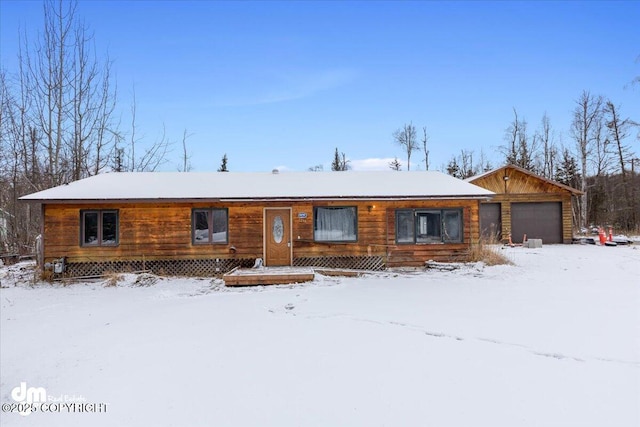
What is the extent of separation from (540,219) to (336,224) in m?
14.2

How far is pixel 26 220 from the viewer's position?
17344 mm

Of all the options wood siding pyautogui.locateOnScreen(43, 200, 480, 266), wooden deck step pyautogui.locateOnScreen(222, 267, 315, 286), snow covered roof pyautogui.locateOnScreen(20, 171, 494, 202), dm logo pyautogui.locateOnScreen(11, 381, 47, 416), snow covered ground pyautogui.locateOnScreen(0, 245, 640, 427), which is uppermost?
snow covered roof pyautogui.locateOnScreen(20, 171, 494, 202)

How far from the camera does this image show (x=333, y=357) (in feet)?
14.8

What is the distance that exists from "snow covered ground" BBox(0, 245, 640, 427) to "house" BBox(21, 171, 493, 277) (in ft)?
9.19

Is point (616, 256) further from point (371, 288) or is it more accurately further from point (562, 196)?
point (371, 288)

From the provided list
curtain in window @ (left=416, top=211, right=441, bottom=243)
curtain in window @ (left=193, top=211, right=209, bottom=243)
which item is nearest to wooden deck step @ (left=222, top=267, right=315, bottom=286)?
curtain in window @ (left=193, top=211, right=209, bottom=243)

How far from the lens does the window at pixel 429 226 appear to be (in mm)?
11953

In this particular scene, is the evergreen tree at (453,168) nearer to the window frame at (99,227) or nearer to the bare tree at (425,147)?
the bare tree at (425,147)

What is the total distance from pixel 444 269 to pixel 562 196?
1252 centimetres

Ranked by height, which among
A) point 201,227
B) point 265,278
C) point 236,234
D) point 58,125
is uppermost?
point 58,125

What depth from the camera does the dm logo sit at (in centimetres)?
389

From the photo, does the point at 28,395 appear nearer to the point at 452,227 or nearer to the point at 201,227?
the point at 201,227

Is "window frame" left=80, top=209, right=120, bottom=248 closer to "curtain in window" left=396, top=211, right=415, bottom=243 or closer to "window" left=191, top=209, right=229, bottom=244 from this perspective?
"window" left=191, top=209, right=229, bottom=244

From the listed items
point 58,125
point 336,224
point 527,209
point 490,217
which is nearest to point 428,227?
point 336,224
